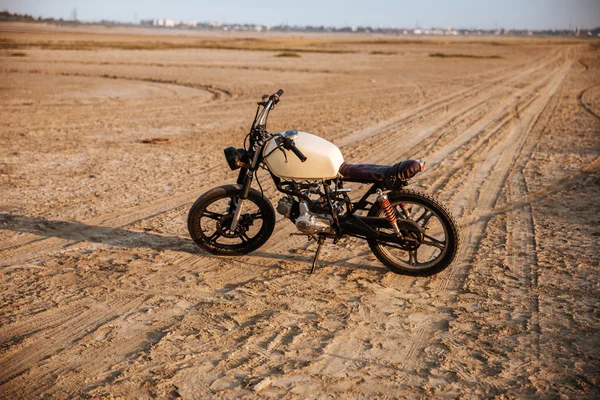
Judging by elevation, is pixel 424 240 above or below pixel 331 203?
below

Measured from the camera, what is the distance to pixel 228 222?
219 inches

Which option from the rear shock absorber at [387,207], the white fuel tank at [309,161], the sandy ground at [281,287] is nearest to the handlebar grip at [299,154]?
the white fuel tank at [309,161]

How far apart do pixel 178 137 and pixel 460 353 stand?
864 centimetres

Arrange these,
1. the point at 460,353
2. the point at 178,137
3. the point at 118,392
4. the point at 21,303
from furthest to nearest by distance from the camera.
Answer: the point at 178,137 → the point at 21,303 → the point at 460,353 → the point at 118,392

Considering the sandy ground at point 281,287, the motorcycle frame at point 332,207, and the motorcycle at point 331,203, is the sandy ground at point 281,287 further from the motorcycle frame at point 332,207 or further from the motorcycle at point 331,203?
the motorcycle frame at point 332,207

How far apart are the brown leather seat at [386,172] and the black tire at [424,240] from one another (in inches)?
6.6

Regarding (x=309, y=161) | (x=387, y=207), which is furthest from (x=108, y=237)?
(x=387, y=207)

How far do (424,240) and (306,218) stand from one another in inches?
42.7

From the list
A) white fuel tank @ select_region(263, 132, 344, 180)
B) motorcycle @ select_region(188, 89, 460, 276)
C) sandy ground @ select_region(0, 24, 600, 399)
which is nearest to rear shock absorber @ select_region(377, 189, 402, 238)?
motorcycle @ select_region(188, 89, 460, 276)

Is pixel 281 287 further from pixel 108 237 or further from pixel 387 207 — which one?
pixel 108 237

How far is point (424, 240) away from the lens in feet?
16.8

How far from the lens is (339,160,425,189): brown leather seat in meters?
4.80

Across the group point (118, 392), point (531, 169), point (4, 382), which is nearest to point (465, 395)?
point (118, 392)

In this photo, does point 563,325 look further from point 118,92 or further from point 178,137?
point 118,92
